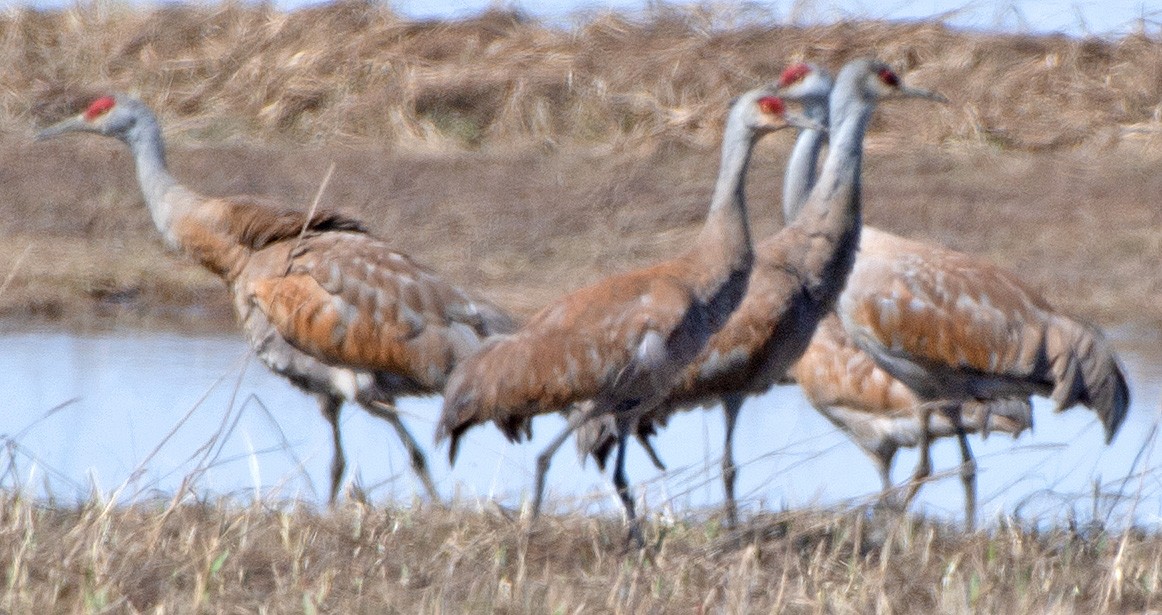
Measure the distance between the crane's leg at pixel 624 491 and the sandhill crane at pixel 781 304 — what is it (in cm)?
27

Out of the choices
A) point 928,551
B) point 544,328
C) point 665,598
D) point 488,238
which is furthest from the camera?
point 488,238

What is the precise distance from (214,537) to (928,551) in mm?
1573

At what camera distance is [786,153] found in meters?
12.2

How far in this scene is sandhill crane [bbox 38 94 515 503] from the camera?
581 centimetres

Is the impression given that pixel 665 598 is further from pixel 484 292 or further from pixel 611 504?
pixel 484 292

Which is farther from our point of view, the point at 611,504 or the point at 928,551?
the point at 611,504

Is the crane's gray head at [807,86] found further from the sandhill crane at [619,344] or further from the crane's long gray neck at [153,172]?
the crane's long gray neck at [153,172]

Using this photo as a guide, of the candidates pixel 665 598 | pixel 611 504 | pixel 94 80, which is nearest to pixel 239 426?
pixel 611 504

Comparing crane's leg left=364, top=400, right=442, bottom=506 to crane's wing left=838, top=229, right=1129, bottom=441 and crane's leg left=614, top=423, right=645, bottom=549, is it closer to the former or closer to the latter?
crane's leg left=614, top=423, right=645, bottom=549

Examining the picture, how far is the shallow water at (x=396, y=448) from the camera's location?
5.00m

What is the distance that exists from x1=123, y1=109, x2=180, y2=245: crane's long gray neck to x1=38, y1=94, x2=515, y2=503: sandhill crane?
159 mm

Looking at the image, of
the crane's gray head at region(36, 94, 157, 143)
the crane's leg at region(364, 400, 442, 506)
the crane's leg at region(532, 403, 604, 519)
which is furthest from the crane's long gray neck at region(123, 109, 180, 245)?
the crane's leg at region(532, 403, 604, 519)

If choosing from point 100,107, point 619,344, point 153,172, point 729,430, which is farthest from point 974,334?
point 100,107

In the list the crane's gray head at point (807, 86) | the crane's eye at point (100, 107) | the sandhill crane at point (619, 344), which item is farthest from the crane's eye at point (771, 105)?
the crane's eye at point (100, 107)
